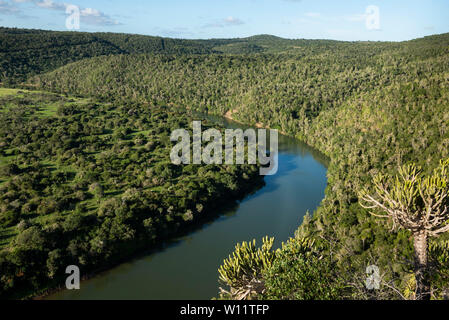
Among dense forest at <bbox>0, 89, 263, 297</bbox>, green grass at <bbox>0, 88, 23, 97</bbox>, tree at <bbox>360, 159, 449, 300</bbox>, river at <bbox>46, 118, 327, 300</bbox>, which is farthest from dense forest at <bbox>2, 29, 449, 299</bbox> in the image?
green grass at <bbox>0, 88, 23, 97</bbox>

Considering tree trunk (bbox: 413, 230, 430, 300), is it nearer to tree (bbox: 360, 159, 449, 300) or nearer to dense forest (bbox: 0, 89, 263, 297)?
tree (bbox: 360, 159, 449, 300)

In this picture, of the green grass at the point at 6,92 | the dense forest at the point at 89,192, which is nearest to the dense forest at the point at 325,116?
the dense forest at the point at 89,192

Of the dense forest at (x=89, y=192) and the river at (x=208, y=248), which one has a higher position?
the dense forest at (x=89, y=192)

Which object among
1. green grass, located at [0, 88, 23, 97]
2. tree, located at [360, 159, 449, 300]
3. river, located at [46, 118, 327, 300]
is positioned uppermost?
green grass, located at [0, 88, 23, 97]

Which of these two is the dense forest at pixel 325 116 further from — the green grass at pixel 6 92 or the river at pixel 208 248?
the green grass at pixel 6 92

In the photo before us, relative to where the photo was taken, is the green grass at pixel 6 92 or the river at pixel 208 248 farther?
the green grass at pixel 6 92
